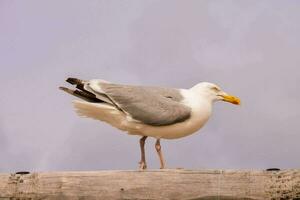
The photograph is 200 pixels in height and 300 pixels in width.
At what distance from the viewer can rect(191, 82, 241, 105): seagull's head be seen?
12.3 feet

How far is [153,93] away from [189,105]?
27 centimetres

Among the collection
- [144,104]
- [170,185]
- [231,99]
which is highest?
[231,99]

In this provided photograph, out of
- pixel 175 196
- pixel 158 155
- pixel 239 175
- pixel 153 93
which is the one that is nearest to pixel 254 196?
pixel 239 175

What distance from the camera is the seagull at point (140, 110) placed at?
3439 millimetres

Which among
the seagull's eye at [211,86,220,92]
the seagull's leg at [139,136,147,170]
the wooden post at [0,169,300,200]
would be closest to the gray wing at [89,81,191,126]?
the seagull's leg at [139,136,147,170]

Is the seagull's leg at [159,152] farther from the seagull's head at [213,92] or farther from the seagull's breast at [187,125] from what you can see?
the seagull's head at [213,92]

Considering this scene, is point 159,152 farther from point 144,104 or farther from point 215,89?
point 215,89

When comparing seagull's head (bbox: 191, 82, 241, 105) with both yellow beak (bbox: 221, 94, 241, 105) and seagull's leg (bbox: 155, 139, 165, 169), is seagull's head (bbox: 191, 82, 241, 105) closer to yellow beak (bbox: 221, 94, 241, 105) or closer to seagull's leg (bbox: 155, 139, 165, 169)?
yellow beak (bbox: 221, 94, 241, 105)

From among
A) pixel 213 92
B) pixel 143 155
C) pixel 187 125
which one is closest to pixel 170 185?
pixel 143 155

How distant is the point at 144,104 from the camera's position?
349 centimetres

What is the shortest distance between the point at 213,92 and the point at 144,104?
598mm

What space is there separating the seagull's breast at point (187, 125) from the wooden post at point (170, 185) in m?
0.68

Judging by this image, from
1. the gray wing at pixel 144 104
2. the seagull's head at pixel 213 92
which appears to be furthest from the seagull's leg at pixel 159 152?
the seagull's head at pixel 213 92

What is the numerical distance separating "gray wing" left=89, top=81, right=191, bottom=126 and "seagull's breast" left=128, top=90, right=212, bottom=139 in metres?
0.03
